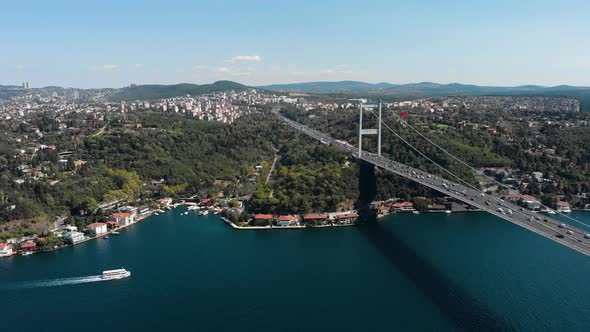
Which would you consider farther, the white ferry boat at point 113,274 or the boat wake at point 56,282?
the white ferry boat at point 113,274

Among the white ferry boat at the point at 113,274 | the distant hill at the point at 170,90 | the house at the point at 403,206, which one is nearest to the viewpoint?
the white ferry boat at the point at 113,274

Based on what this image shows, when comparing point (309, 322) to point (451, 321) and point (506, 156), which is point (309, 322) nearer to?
point (451, 321)

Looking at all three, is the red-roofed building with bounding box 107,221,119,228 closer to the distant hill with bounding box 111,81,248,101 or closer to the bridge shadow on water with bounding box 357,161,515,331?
the bridge shadow on water with bounding box 357,161,515,331

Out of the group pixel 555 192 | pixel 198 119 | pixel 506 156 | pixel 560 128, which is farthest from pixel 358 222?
pixel 198 119

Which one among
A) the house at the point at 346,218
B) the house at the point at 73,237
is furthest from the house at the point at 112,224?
the house at the point at 346,218

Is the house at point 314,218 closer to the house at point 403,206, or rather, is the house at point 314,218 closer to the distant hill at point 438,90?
the house at point 403,206
